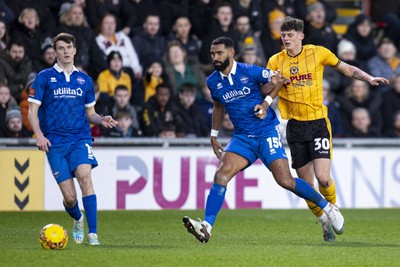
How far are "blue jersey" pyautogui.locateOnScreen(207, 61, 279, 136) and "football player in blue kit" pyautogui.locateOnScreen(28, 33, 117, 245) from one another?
1294mm

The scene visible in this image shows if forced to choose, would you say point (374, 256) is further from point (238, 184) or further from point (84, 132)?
point (238, 184)

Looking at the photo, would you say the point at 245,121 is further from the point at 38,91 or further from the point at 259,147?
the point at 38,91

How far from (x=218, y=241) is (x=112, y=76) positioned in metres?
6.07

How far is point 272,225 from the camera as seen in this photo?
14.0 metres

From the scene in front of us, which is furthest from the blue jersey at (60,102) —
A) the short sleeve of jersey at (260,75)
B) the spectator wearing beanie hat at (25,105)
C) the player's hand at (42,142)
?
the spectator wearing beanie hat at (25,105)

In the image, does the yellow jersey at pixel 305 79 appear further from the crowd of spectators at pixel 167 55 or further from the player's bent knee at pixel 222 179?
the crowd of spectators at pixel 167 55

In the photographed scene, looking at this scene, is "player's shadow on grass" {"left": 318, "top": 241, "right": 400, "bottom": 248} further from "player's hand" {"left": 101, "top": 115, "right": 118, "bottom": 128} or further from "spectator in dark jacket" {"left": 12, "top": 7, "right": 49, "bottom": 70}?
"spectator in dark jacket" {"left": 12, "top": 7, "right": 49, "bottom": 70}

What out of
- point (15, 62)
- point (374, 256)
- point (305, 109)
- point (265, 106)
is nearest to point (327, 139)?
point (305, 109)

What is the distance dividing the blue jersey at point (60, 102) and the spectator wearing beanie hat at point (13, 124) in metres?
4.68

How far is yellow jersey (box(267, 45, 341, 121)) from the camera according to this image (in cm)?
1167

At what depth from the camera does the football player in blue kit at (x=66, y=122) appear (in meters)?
10.9

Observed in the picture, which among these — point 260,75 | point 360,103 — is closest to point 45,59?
point 360,103

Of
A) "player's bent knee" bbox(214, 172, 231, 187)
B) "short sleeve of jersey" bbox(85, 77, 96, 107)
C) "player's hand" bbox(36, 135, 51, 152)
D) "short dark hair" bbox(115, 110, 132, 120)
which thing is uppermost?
"short sleeve of jersey" bbox(85, 77, 96, 107)

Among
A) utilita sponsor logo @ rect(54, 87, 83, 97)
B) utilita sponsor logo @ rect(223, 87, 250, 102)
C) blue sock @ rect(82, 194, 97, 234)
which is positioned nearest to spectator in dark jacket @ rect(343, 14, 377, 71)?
utilita sponsor logo @ rect(223, 87, 250, 102)
